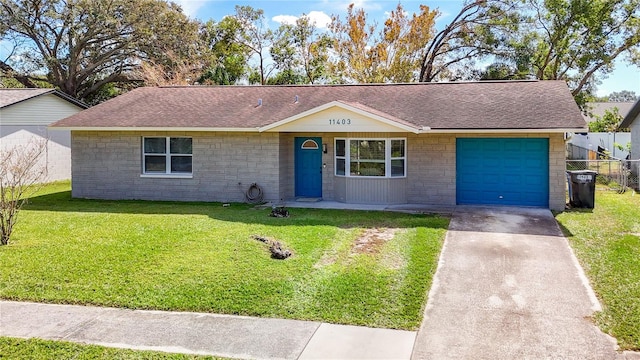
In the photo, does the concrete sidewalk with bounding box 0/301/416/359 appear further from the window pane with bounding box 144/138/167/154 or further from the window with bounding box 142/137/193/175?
the window pane with bounding box 144/138/167/154

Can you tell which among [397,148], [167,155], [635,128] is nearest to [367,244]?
[397,148]

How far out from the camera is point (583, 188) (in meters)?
14.0

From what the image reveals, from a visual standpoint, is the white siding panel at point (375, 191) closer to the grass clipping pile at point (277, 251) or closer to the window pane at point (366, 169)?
the window pane at point (366, 169)

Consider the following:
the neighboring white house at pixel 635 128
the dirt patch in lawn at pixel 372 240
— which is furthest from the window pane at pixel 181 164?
the neighboring white house at pixel 635 128

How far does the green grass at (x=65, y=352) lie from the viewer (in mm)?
5410

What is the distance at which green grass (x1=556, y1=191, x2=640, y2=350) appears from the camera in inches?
242

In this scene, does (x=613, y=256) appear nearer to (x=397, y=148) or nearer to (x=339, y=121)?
(x=397, y=148)

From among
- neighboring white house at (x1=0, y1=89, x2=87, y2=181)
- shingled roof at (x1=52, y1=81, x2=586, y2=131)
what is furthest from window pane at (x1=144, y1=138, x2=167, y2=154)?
neighboring white house at (x1=0, y1=89, x2=87, y2=181)

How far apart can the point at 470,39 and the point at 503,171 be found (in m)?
23.1

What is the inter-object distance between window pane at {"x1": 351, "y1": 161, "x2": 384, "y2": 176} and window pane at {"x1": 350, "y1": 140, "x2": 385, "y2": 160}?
0.63 ft

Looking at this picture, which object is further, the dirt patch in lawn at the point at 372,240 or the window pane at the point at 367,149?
the window pane at the point at 367,149

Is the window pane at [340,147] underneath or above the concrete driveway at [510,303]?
above

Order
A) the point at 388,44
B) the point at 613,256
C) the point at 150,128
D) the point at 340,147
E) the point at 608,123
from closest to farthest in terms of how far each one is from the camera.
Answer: the point at 613,256 → the point at 150,128 → the point at 340,147 → the point at 388,44 → the point at 608,123

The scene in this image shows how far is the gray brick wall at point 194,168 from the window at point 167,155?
0.23m
